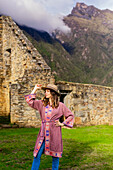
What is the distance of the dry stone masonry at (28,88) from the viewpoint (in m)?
11.2

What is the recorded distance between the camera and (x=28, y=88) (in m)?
11.3

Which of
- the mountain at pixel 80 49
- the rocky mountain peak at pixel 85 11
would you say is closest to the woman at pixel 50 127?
the mountain at pixel 80 49

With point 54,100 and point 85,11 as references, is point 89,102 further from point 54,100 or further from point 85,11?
point 85,11

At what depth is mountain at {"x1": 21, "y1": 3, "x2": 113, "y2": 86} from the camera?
5488cm

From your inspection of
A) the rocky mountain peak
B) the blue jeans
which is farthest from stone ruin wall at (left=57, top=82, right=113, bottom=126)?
the rocky mountain peak

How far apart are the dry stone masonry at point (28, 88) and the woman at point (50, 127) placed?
6.98m

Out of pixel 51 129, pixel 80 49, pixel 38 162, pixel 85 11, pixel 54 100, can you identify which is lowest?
pixel 38 162

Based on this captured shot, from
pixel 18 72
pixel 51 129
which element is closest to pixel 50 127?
pixel 51 129

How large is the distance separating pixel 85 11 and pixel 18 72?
149952 millimetres

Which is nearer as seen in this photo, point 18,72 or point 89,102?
point 18,72

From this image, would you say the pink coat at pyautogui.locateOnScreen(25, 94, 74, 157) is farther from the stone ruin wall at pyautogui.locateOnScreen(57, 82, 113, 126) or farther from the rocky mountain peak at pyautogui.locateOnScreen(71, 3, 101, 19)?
the rocky mountain peak at pyautogui.locateOnScreen(71, 3, 101, 19)

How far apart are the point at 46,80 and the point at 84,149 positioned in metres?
5.64

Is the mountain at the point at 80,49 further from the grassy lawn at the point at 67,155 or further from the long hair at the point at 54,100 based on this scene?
the long hair at the point at 54,100

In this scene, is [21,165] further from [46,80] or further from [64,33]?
[64,33]
